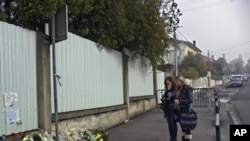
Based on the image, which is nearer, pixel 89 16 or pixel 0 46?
pixel 0 46

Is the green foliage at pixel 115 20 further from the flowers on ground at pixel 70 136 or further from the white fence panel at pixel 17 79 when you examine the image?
the flowers on ground at pixel 70 136

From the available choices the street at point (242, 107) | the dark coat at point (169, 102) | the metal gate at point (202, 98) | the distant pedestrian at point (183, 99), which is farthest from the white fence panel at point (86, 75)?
the metal gate at point (202, 98)

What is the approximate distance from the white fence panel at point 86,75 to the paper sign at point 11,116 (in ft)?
6.30

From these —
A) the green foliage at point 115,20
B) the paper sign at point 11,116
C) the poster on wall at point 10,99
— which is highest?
the green foliage at point 115,20

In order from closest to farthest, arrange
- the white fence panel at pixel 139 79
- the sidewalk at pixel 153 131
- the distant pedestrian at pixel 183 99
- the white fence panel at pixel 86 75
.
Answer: the distant pedestrian at pixel 183 99 → the white fence panel at pixel 86 75 → the sidewalk at pixel 153 131 → the white fence panel at pixel 139 79

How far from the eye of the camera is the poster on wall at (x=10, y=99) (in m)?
7.34

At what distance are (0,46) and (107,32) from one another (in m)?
6.41

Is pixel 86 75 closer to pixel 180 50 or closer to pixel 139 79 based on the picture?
pixel 139 79

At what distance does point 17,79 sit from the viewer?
773cm

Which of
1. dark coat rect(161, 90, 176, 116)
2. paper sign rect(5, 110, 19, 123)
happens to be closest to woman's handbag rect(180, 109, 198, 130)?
dark coat rect(161, 90, 176, 116)

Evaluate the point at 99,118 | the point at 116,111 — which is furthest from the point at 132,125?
the point at 99,118

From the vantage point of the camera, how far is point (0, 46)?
729 cm

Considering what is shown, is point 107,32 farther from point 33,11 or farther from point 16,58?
point 16,58

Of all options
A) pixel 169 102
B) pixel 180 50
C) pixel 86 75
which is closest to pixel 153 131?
pixel 86 75
